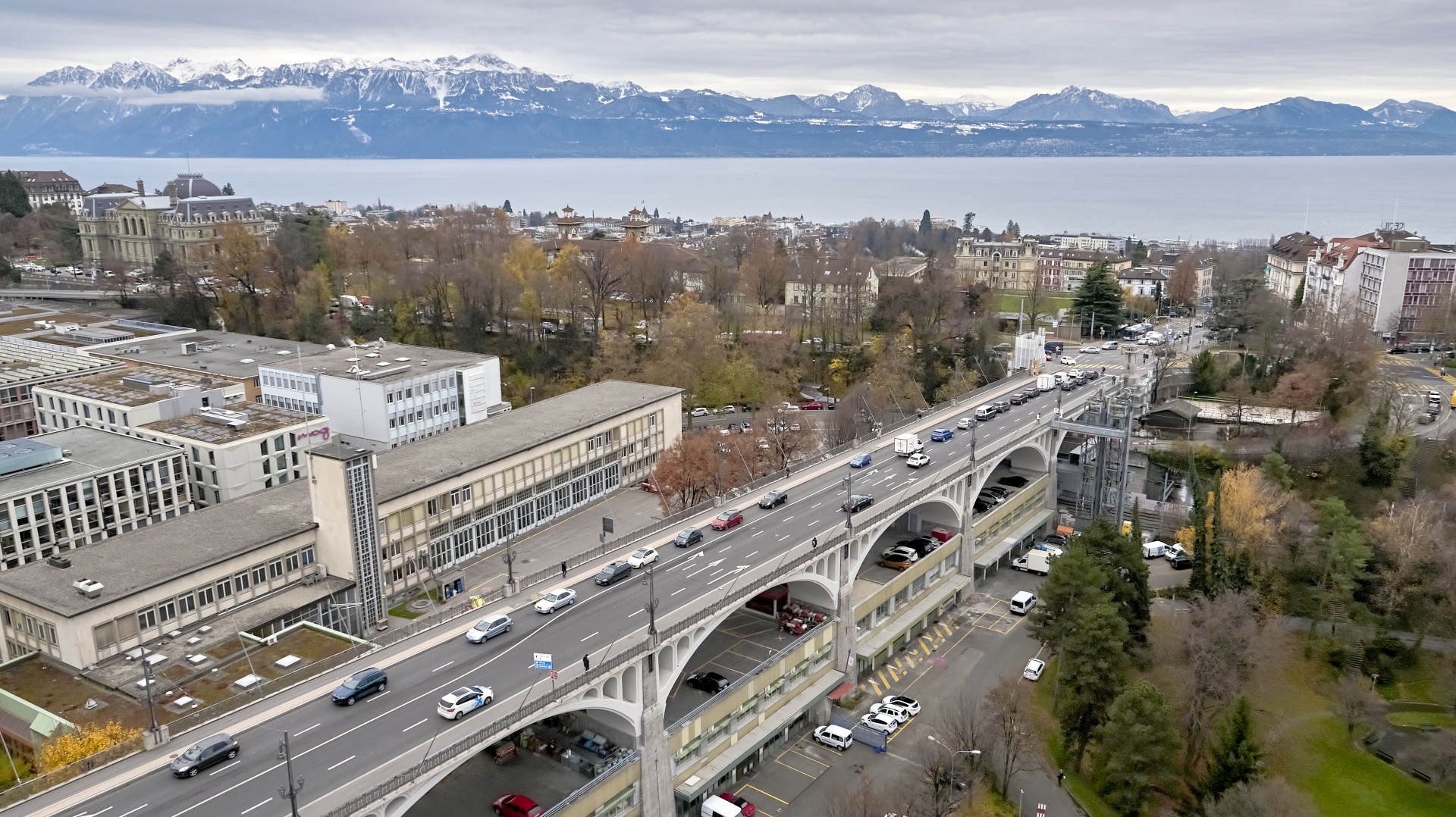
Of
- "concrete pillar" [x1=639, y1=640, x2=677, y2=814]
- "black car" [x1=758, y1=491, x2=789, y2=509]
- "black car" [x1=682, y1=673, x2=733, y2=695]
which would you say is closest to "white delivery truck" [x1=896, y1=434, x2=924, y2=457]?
"black car" [x1=758, y1=491, x2=789, y2=509]

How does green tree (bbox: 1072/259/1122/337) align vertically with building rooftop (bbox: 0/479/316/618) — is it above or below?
above

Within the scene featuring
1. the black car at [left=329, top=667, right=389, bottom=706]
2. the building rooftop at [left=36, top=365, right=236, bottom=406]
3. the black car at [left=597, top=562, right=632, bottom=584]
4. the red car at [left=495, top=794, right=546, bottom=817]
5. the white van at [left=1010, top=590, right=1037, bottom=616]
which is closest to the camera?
the black car at [left=329, top=667, right=389, bottom=706]

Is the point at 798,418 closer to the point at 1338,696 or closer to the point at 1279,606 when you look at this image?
the point at 1279,606

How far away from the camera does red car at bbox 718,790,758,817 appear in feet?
112

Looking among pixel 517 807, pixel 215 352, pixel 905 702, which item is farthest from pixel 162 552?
pixel 215 352

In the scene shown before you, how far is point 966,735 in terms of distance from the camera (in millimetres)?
36781

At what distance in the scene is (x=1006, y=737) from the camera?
36.6 meters

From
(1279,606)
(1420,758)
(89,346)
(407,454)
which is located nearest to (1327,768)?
(1420,758)

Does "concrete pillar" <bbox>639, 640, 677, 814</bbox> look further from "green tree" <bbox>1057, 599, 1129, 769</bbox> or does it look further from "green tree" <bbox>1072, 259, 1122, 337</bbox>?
"green tree" <bbox>1072, 259, 1122, 337</bbox>

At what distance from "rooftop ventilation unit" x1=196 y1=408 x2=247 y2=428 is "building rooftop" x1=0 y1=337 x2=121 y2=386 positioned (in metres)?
16.1

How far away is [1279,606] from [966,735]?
2331 cm

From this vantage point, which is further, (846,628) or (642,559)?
(846,628)

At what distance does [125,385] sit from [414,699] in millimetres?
46234

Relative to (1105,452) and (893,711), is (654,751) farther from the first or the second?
(1105,452)
